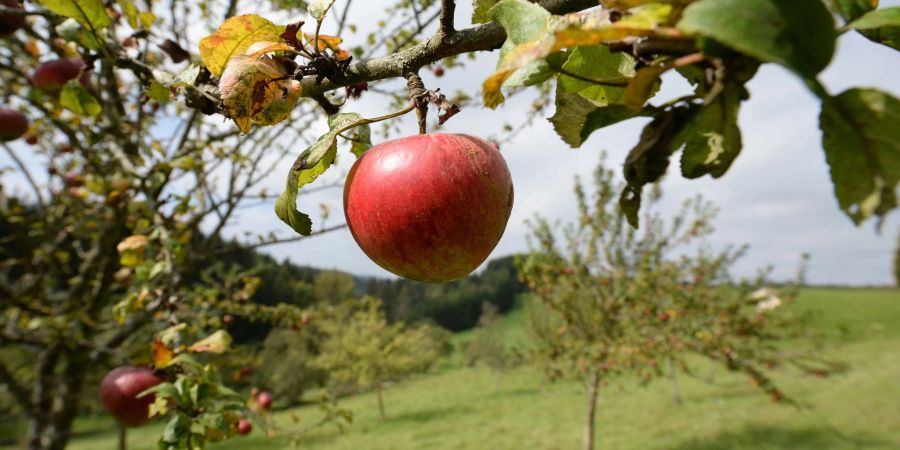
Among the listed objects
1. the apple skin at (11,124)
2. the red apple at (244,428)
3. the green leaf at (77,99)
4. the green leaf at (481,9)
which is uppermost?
the apple skin at (11,124)

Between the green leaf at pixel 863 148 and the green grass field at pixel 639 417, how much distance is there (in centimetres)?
935

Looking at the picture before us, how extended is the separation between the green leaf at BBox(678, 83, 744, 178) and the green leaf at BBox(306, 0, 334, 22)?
662mm

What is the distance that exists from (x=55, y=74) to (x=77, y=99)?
3.63 feet

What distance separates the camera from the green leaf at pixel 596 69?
59 centimetres

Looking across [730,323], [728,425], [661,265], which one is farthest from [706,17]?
[728,425]

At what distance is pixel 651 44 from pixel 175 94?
3.48 ft

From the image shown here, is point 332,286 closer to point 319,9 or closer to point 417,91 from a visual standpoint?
point 319,9

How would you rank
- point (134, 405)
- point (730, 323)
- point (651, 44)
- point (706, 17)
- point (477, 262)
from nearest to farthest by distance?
point (706, 17) < point (651, 44) < point (477, 262) < point (134, 405) < point (730, 323)

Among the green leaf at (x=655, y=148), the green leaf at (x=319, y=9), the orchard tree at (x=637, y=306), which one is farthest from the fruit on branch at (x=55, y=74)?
the orchard tree at (x=637, y=306)

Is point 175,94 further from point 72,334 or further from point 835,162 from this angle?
point 72,334

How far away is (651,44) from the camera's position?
0.44 metres

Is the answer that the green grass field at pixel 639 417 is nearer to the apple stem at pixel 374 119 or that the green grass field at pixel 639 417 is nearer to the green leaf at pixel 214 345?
the green leaf at pixel 214 345

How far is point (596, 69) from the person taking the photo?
1.97 ft

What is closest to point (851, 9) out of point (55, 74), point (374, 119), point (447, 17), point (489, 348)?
point (447, 17)
